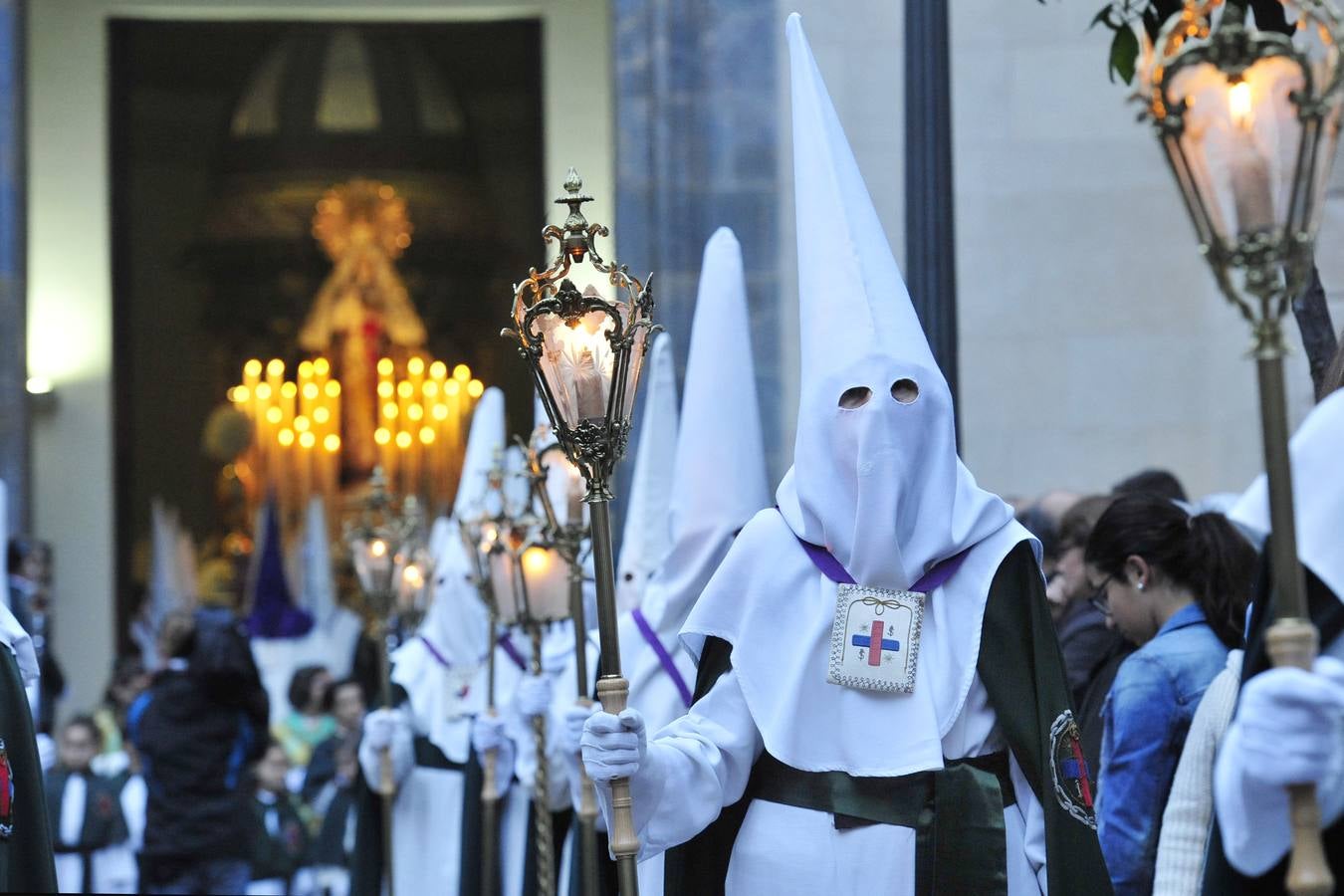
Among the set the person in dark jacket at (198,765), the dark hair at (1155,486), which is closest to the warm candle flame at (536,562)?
the dark hair at (1155,486)

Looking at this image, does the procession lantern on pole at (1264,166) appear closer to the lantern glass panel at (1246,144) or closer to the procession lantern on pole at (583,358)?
the lantern glass panel at (1246,144)

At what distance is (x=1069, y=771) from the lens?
432 cm

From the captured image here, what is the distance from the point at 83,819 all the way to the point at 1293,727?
843cm

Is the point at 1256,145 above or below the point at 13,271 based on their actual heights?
below

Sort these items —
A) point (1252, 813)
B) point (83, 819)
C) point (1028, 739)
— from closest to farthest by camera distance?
point (1252, 813) → point (1028, 739) → point (83, 819)

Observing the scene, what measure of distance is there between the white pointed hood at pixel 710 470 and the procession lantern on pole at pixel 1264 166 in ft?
12.9

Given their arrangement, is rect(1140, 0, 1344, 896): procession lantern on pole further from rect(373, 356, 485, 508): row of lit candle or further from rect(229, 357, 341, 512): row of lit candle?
rect(229, 357, 341, 512): row of lit candle

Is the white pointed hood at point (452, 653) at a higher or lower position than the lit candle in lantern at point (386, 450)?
lower

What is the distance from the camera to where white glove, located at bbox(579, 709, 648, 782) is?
153 inches

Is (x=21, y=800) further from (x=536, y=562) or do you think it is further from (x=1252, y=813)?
(x=1252, y=813)

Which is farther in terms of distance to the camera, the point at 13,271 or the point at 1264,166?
the point at 13,271

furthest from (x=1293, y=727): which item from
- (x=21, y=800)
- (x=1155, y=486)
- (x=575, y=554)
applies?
(x=1155, y=486)

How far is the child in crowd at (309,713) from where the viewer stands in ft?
41.9

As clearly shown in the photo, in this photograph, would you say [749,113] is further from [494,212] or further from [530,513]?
[494,212]
